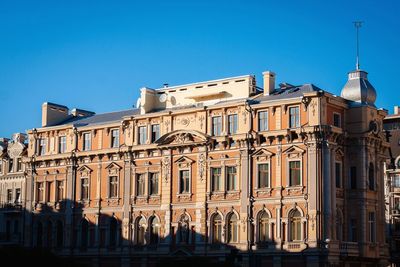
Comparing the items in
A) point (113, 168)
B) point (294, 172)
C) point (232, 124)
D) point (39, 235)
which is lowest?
point (39, 235)

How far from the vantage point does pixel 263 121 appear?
78250 mm

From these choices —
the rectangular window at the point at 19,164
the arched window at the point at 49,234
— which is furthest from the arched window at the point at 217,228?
the rectangular window at the point at 19,164

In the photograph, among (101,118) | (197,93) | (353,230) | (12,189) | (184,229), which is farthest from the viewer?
(12,189)

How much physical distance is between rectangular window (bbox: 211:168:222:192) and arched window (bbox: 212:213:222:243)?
2.40m

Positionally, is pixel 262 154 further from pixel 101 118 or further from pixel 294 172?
pixel 101 118

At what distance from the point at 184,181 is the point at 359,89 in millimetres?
18013

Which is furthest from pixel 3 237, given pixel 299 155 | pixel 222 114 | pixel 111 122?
pixel 299 155

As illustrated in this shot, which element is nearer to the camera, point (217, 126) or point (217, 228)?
point (217, 228)

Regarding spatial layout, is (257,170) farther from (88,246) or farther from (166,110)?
(88,246)

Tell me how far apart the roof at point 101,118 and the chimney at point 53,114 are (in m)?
0.72

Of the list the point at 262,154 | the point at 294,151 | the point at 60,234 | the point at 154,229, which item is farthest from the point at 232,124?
the point at 60,234

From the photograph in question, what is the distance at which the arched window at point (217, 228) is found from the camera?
261 feet

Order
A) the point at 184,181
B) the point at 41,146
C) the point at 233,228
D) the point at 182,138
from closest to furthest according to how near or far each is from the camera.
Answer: the point at 233,228
the point at 182,138
the point at 184,181
the point at 41,146

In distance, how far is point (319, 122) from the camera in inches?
2945
